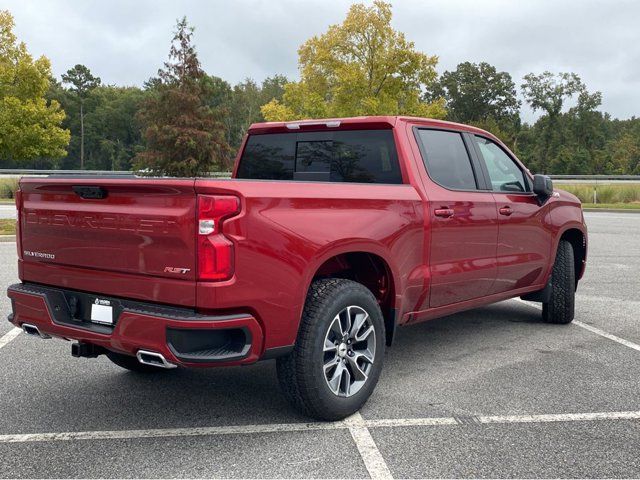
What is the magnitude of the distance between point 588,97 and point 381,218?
85978 mm

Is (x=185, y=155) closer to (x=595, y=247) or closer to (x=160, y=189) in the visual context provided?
(x=595, y=247)

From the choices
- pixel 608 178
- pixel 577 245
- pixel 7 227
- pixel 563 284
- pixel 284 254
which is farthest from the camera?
pixel 608 178

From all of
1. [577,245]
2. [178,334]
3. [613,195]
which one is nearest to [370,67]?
[613,195]

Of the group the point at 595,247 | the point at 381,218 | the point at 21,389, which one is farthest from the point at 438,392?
the point at 595,247

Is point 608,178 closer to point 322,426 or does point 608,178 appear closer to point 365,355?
point 365,355

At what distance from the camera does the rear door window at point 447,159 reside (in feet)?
15.7

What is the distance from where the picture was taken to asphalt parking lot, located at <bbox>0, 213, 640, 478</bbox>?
128 inches

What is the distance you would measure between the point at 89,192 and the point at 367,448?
200 centimetres

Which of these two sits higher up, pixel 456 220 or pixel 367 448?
pixel 456 220

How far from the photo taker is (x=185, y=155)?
151 ft

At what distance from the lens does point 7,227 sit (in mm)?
15203

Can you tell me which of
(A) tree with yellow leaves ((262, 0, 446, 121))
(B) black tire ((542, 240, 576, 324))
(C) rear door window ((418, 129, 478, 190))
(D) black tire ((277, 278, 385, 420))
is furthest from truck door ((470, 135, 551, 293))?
(A) tree with yellow leaves ((262, 0, 446, 121))

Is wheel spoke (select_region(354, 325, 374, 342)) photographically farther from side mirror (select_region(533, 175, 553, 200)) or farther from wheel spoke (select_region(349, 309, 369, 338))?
side mirror (select_region(533, 175, 553, 200))

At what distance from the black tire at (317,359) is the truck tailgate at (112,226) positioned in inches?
29.0
